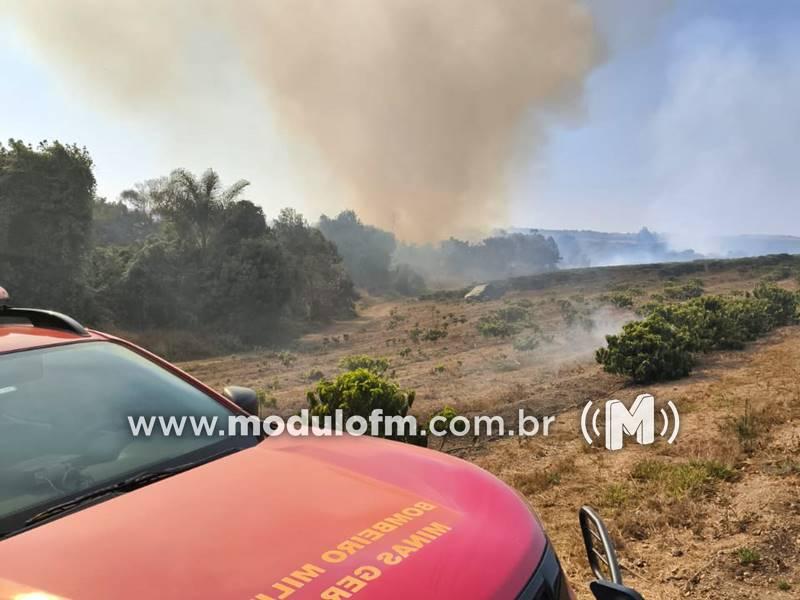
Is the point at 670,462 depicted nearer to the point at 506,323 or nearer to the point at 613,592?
the point at 613,592

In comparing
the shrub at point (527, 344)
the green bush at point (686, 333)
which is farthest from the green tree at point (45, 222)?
the green bush at point (686, 333)

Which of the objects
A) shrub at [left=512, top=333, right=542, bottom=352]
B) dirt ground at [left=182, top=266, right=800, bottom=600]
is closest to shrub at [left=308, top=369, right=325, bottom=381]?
dirt ground at [left=182, top=266, right=800, bottom=600]

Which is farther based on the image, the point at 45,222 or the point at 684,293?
the point at 684,293

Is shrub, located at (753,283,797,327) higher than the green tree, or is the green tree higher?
the green tree

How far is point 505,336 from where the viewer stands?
62.3 feet

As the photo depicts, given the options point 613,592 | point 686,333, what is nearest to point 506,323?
point 686,333

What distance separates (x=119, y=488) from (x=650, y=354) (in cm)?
896

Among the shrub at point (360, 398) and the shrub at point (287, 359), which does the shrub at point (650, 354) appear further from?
the shrub at point (287, 359)

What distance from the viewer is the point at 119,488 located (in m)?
2.01

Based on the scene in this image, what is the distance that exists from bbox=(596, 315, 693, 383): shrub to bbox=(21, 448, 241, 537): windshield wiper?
8.44m

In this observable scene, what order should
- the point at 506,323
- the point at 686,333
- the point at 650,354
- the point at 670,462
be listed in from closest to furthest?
1. the point at 670,462
2. the point at 650,354
3. the point at 686,333
4. the point at 506,323

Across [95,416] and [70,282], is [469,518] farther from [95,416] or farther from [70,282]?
[70,282]

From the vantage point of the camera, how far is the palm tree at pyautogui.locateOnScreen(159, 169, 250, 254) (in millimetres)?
27547

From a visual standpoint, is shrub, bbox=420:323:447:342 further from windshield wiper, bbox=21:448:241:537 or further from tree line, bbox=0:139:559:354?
windshield wiper, bbox=21:448:241:537
